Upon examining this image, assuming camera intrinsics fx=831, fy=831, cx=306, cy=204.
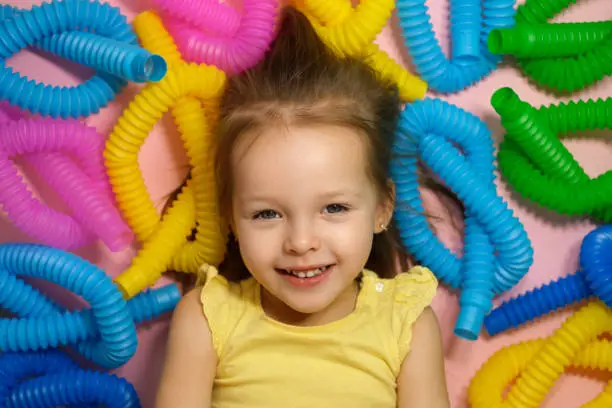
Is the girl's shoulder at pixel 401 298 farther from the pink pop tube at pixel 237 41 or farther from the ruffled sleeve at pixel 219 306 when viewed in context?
the pink pop tube at pixel 237 41

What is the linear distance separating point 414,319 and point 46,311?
56 centimetres

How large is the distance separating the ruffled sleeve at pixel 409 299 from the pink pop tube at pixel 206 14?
1.50 feet

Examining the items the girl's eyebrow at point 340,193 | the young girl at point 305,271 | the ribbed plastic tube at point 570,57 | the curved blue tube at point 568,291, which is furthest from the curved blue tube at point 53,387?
the ribbed plastic tube at point 570,57

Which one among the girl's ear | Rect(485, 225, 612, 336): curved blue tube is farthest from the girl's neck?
Rect(485, 225, 612, 336): curved blue tube

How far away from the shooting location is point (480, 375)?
4.35 feet

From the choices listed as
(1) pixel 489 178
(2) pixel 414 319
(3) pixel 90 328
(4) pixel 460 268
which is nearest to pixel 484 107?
(1) pixel 489 178

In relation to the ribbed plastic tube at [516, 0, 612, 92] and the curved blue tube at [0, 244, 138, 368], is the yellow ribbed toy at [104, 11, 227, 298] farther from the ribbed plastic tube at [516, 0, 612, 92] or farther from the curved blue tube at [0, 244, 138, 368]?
the ribbed plastic tube at [516, 0, 612, 92]

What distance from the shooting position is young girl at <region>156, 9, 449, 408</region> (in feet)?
3.54

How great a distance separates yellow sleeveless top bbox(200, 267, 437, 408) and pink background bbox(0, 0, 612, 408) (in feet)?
0.63

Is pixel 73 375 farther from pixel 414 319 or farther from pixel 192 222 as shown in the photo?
pixel 414 319

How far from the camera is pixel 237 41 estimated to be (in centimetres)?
124

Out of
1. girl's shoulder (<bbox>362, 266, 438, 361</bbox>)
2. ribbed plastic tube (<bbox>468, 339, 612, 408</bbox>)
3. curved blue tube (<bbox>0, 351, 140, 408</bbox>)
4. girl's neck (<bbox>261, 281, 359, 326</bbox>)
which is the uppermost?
girl's shoulder (<bbox>362, 266, 438, 361</bbox>)

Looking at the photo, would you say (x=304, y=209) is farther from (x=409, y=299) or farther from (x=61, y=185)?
(x=61, y=185)

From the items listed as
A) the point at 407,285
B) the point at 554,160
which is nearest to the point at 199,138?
the point at 407,285
